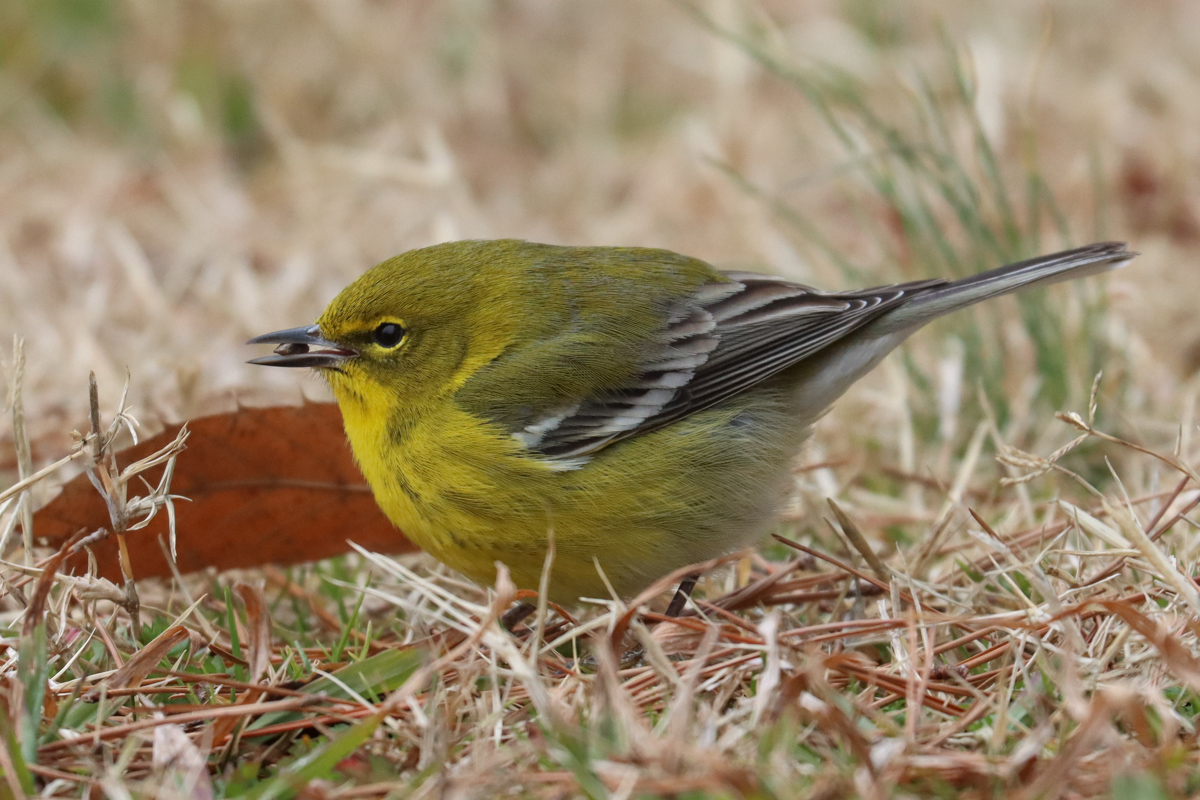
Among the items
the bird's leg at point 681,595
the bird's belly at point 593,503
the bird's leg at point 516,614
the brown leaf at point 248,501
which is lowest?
the bird's leg at point 681,595

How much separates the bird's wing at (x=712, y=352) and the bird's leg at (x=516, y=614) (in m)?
0.58

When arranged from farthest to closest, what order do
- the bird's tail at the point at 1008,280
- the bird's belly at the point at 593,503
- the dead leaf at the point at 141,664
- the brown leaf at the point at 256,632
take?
the bird's tail at the point at 1008,280
the bird's belly at the point at 593,503
the brown leaf at the point at 256,632
the dead leaf at the point at 141,664

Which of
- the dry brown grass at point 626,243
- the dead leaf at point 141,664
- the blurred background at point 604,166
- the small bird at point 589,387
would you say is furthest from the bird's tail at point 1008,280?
the dead leaf at point 141,664

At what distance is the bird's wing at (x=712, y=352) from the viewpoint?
3580mm

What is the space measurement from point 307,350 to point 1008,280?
2.09 m

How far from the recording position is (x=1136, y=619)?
2650 mm

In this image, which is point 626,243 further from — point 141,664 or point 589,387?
point 141,664

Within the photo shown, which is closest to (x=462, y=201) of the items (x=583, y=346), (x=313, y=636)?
(x=583, y=346)

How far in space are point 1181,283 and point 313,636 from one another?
457cm

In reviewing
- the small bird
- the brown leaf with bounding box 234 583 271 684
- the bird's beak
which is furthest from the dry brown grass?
the bird's beak

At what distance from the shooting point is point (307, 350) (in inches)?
151

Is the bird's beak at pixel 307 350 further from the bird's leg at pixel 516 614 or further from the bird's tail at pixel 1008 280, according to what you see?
the bird's tail at pixel 1008 280

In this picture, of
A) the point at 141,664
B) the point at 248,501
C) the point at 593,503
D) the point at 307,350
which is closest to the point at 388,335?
the point at 307,350

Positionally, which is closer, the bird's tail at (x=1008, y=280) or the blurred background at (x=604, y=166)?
the bird's tail at (x=1008, y=280)
